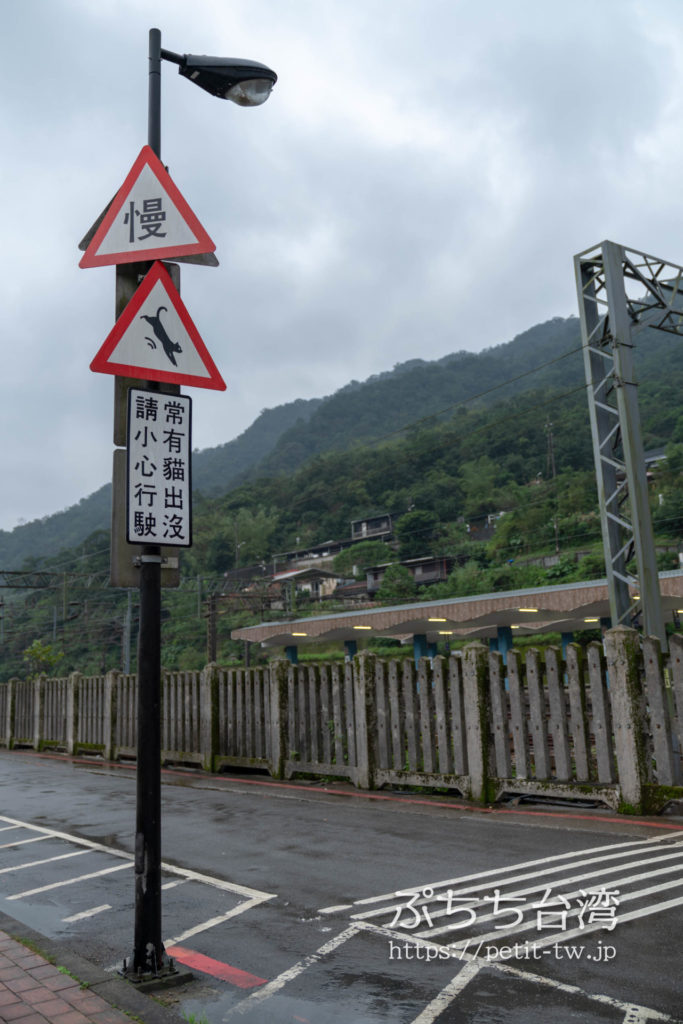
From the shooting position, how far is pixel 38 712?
21.8 metres

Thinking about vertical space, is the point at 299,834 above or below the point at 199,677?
below

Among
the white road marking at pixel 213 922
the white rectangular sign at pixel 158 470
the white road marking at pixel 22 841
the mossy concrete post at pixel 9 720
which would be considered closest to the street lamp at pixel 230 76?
the white rectangular sign at pixel 158 470

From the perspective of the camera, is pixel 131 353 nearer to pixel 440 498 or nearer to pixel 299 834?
pixel 299 834

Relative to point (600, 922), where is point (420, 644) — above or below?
above

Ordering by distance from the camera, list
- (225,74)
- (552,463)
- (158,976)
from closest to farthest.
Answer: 1. (158,976)
2. (225,74)
3. (552,463)

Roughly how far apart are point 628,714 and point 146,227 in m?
6.06

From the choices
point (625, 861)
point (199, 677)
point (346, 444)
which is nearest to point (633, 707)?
point (625, 861)

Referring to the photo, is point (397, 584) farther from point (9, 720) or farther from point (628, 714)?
Answer: point (628, 714)

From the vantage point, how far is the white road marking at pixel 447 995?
342 centimetres

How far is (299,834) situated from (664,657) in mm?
3984

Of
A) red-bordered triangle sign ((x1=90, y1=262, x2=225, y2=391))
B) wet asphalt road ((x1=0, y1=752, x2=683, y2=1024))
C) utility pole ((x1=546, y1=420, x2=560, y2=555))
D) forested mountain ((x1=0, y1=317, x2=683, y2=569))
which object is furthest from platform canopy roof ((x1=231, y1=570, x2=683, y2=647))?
forested mountain ((x1=0, y1=317, x2=683, y2=569))

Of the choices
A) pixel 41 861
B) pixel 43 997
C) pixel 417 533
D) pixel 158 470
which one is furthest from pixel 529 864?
pixel 417 533

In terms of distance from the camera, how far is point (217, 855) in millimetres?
6984

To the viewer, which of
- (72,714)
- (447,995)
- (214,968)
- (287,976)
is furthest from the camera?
(72,714)
